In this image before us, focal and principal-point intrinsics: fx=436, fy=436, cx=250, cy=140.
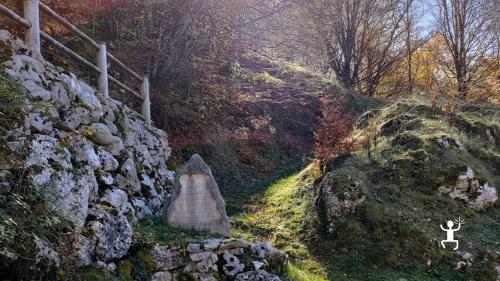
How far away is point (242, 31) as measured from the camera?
45.6 ft

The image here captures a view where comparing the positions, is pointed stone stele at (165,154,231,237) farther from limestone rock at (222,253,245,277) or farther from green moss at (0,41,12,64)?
green moss at (0,41,12,64)

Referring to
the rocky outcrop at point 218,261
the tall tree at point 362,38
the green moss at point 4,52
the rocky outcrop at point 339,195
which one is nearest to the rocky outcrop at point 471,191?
the rocky outcrop at point 339,195

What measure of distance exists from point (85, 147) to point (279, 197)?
6091 millimetres

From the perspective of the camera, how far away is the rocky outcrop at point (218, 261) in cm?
540

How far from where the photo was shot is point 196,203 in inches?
261

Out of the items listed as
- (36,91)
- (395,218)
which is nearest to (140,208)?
(36,91)

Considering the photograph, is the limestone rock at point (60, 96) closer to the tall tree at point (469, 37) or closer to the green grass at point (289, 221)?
the green grass at point (289, 221)

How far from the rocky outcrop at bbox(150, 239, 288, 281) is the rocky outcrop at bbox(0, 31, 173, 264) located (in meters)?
0.54

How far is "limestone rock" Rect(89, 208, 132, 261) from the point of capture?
4754mm

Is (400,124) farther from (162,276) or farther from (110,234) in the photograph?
(110,234)

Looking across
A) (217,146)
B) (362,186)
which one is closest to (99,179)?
(362,186)

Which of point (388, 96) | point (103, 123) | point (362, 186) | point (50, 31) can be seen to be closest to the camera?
point (103, 123)

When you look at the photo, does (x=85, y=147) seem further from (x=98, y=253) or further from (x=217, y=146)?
(x=217, y=146)

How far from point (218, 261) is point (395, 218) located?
414 cm
